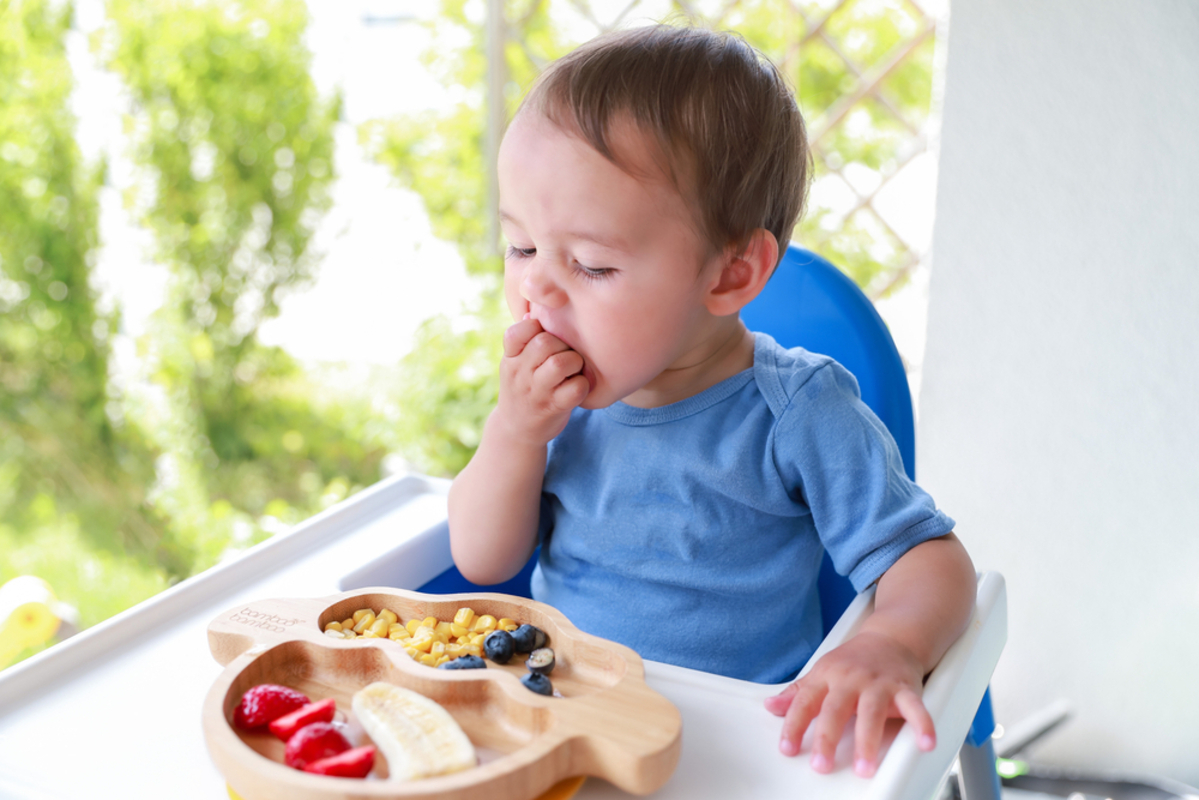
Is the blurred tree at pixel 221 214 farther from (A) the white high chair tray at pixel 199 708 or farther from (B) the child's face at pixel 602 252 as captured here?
(B) the child's face at pixel 602 252

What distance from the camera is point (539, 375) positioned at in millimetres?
775

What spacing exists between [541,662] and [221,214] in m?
2.66

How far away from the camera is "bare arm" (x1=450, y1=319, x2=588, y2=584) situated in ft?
2.56

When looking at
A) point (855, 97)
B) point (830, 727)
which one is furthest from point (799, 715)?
point (855, 97)

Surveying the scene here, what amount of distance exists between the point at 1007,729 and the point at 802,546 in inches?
46.6

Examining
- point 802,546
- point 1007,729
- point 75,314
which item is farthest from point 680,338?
point 75,314

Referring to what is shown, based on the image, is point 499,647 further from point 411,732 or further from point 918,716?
point 918,716

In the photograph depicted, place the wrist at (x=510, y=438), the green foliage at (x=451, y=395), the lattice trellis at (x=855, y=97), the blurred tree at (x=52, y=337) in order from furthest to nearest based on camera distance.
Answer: the green foliage at (x=451, y=395)
the blurred tree at (x=52, y=337)
the lattice trellis at (x=855, y=97)
the wrist at (x=510, y=438)

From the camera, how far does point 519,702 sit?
0.52m

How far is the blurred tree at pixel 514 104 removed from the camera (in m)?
2.23

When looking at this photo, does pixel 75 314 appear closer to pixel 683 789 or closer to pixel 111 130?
pixel 111 130

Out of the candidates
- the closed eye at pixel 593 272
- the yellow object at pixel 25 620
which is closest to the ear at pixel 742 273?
the closed eye at pixel 593 272

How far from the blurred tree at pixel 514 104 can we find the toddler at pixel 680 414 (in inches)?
42.3

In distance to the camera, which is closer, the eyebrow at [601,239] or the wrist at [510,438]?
the eyebrow at [601,239]
